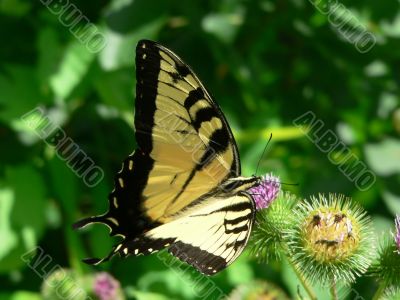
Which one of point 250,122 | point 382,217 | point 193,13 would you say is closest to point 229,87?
point 250,122

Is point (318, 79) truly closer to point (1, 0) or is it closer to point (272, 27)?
point (272, 27)

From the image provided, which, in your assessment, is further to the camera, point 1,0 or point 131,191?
point 1,0

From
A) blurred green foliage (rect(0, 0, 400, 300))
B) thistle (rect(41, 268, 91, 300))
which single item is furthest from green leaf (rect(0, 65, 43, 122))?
thistle (rect(41, 268, 91, 300))

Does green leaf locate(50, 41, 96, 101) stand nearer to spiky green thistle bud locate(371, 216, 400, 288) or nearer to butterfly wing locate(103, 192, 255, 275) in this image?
butterfly wing locate(103, 192, 255, 275)

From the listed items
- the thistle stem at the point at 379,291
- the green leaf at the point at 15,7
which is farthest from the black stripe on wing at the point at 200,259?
the green leaf at the point at 15,7

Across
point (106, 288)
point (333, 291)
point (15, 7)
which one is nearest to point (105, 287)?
point (106, 288)

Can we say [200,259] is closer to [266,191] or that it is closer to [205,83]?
[266,191]
